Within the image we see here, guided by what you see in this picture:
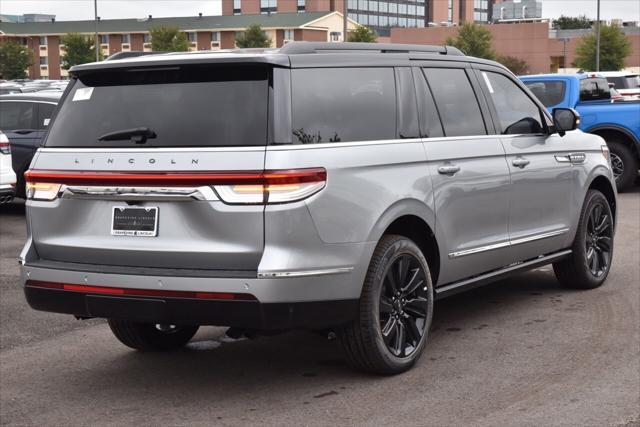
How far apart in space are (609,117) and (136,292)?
1258 centimetres

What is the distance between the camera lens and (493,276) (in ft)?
22.0

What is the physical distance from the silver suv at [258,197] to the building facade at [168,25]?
117334 mm

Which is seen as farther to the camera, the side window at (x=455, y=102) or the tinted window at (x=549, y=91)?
the tinted window at (x=549, y=91)

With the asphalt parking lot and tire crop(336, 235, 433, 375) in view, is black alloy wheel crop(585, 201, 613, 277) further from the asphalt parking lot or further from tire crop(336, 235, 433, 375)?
tire crop(336, 235, 433, 375)

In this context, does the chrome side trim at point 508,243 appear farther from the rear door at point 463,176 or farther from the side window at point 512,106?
the side window at point 512,106

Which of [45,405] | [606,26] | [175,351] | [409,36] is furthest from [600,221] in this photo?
[409,36]

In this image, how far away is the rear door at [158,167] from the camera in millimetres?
4922

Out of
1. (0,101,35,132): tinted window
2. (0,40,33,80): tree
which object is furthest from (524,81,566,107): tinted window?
(0,40,33,80): tree

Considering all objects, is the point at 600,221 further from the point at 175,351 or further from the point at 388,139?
the point at 175,351

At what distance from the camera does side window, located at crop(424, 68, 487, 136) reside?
6277mm

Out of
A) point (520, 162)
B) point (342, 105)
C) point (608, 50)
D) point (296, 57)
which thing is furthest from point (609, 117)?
point (608, 50)

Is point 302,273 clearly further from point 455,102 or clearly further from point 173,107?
point 455,102

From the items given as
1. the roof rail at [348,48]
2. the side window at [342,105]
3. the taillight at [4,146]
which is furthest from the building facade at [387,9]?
the side window at [342,105]

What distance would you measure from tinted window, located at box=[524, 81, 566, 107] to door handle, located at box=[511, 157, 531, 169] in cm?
1015
